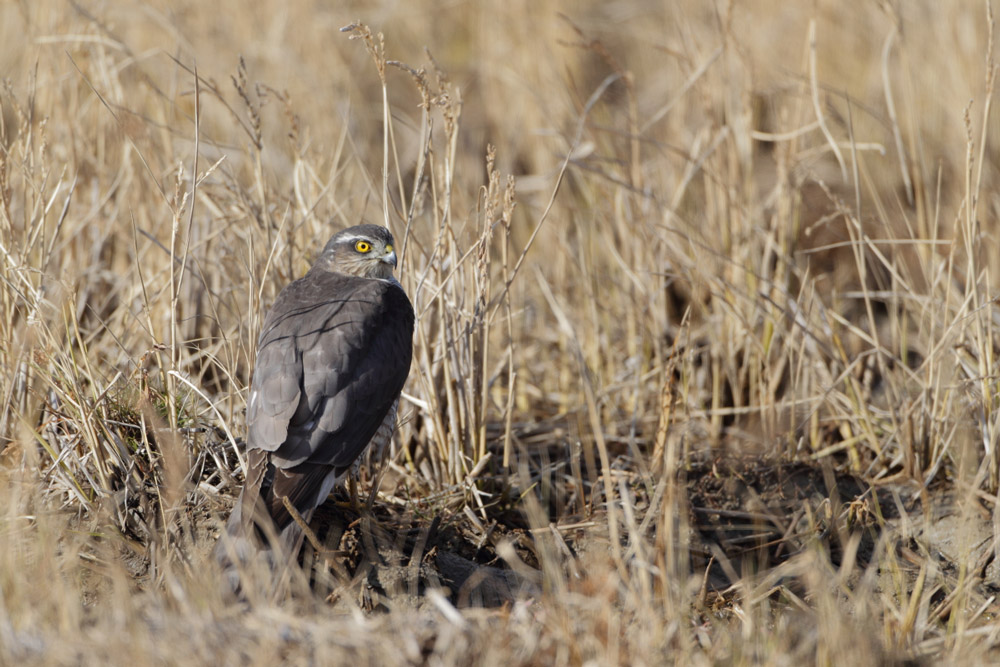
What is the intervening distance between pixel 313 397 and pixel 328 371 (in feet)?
0.37

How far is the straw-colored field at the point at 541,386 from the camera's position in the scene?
102 inches

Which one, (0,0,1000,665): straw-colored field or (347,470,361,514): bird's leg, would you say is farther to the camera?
(347,470,361,514): bird's leg

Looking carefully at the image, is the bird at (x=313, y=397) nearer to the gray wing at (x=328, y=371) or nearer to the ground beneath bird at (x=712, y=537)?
the gray wing at (x=328, y=371)

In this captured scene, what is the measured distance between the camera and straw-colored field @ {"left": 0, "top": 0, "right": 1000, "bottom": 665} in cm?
258

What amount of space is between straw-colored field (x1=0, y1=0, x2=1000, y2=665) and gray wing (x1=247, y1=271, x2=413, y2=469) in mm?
221

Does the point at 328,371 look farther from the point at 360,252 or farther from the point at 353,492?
the point at 360,252

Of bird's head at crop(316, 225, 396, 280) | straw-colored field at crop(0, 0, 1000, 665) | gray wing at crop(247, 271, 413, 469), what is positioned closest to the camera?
straw-colored field at crop(0, 0, 1000, 665)

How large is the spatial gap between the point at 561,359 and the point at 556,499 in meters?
1.10

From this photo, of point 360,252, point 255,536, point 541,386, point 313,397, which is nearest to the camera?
point 255,536

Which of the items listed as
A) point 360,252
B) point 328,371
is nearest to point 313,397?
point 328,371

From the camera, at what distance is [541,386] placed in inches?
195

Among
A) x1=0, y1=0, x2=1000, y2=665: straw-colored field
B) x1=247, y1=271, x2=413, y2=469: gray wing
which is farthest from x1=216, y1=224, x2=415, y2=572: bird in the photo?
x1=0, y1=0, x2=1000, y2=665: straw-colored field

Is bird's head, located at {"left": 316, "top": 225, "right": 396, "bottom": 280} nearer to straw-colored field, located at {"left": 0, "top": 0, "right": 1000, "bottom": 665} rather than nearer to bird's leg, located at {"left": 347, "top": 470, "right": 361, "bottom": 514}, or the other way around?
straw-colored field, located at {"left": 0, "top": 0, "right": 1000, "bottom": 665}

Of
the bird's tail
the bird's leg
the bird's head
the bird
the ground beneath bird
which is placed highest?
the bird's head
